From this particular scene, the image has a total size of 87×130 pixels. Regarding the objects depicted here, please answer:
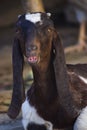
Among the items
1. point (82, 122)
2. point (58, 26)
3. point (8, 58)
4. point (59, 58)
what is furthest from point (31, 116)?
point (58, 26)

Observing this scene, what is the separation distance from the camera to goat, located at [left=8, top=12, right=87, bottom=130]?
4.23 m

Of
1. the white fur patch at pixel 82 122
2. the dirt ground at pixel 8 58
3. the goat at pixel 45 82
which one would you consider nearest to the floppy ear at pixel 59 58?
the goat at pixel 45 82

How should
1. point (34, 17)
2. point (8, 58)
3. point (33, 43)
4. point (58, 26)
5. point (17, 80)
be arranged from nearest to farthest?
point (33, 43) < point (34, 17) < point (17, 80) < point (8, 58) < point (58, 26)

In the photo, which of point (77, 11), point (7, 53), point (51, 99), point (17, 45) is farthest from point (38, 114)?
point (77, 11)

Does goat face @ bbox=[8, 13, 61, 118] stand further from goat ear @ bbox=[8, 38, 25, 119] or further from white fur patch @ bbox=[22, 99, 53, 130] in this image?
white fur patch @ bbox=[22, 99, 53, 130]

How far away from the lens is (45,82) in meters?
4.51

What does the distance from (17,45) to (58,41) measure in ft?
0.96

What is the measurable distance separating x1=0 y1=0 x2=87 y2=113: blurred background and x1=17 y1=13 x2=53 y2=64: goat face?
4.71 ft

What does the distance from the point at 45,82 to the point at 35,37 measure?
1.52 ft

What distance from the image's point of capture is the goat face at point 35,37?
4.15 meters

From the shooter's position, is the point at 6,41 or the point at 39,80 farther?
the point at 6,41

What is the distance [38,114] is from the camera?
452cm

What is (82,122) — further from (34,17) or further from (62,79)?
(34,17)

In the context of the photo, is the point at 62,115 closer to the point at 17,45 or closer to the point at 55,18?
the point at 17,45
